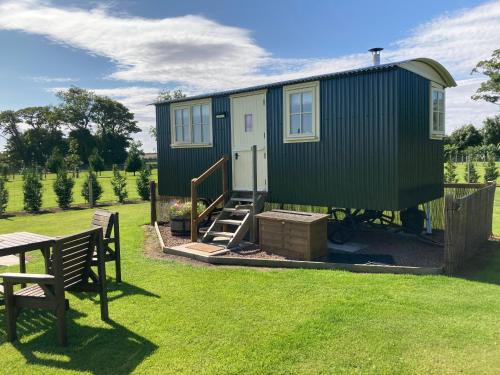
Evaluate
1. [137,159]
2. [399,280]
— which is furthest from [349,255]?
[137,159]

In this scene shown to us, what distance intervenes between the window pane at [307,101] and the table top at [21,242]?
220 inches

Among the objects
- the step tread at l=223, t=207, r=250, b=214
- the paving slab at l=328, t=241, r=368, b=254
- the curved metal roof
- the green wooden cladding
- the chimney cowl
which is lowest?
the paving slab at l=328, t=241, r=368, b=254

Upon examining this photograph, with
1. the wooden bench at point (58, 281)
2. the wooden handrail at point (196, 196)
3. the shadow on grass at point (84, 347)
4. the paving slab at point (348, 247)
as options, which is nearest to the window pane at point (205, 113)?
the wooden handrail at point (196, 196)

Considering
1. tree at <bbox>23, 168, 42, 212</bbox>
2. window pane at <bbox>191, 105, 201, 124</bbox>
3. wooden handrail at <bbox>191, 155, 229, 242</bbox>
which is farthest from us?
tree at <bbox>23, 168, 42, 212</bbox>

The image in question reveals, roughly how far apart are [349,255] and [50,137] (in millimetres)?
60550

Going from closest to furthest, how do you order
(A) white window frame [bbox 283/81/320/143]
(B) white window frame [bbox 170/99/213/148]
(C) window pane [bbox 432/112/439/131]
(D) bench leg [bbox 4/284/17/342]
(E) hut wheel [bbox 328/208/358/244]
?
(D) bench leg [bbox 4/284/17/342] → (A) white window frame [bbox 283/81/320/143] → (E) hut wheel [bbox 328/208/358/244] → (C) window pane [bbox 432/112/439/131] → (B) white window frame [bbox 170/99/213/148]

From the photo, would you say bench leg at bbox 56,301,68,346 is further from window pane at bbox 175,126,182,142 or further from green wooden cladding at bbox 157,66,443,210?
window pane at bbox 175,126,182,142

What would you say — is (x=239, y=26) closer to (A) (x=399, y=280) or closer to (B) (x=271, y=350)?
(A) (x=399, y=280)

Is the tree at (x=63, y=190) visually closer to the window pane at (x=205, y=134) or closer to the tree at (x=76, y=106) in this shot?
the window pane at (x=205, y=134)

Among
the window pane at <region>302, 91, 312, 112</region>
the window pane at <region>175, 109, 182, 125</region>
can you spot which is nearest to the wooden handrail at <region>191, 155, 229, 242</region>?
the window pane at <region>175, 109, 182, 125</region>

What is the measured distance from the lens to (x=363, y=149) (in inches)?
298

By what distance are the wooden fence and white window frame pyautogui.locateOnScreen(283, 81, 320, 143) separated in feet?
9.84

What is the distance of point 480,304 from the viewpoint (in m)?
4.67

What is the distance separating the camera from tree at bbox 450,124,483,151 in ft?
147
